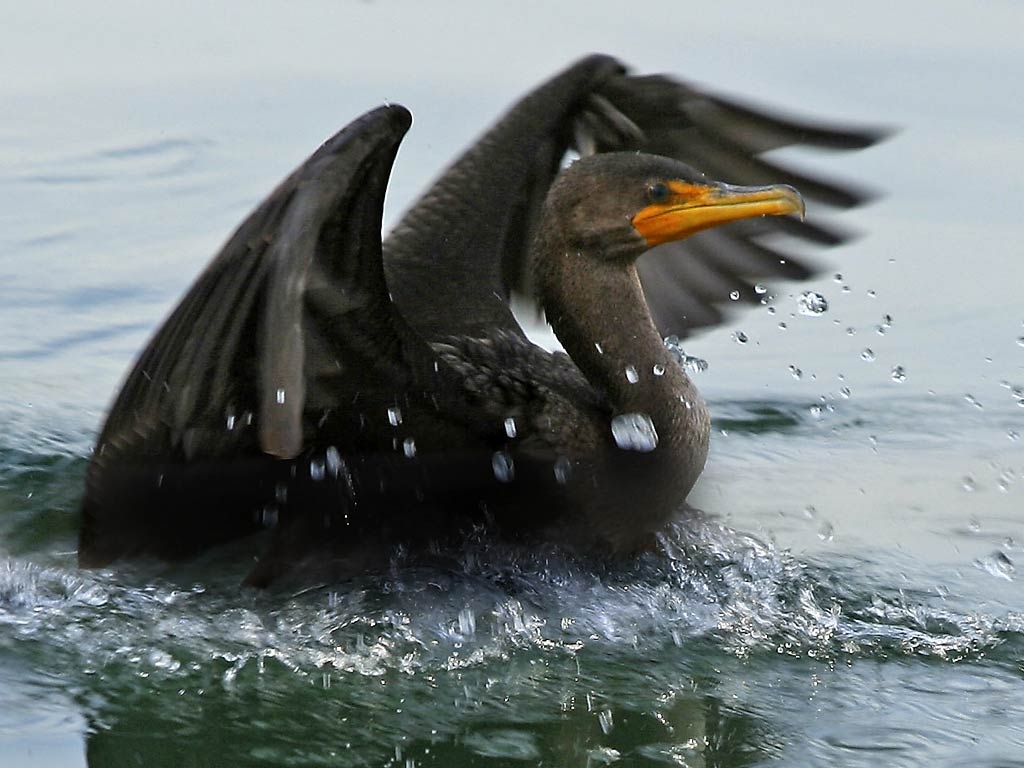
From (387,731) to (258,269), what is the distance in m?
0.98

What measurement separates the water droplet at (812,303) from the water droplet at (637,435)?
1815 mm

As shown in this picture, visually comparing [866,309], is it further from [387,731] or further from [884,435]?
[387,731]

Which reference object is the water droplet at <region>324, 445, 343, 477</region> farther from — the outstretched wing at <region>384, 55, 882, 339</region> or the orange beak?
the orange beak

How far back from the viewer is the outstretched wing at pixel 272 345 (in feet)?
13.4

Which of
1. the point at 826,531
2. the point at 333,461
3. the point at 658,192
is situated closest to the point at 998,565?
the point at 826,531

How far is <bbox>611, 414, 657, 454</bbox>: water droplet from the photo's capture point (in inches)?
197

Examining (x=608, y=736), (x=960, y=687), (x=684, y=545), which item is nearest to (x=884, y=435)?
(x=684, y=545)

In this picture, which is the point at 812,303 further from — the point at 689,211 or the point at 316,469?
the point at 316,469

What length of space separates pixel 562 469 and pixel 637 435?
0.23 meters

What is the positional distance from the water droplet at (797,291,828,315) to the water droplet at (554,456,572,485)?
2021 mm

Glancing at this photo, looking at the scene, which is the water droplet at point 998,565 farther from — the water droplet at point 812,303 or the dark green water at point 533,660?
the water droplet at point 812,303

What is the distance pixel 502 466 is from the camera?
488 cm

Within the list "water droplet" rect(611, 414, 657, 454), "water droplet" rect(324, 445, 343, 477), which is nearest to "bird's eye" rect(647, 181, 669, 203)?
"water droplet" rect(611, 414, 657, 454)

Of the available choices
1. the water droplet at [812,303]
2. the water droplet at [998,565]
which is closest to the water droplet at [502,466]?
the water droplet at [998,565]
